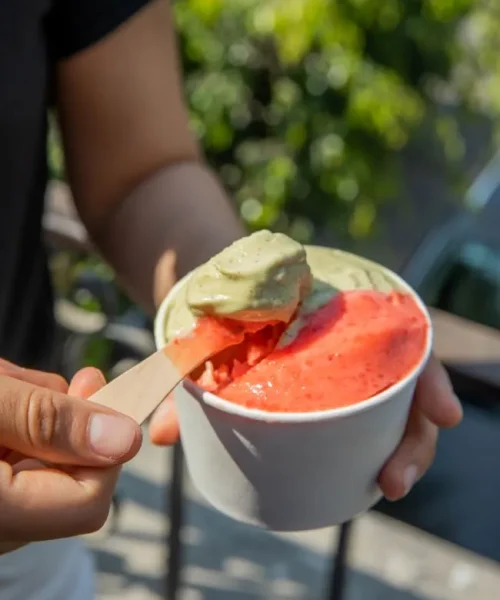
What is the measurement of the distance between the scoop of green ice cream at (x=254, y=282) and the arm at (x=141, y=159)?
0.28 meters

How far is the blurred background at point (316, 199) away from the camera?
1615 millimetres

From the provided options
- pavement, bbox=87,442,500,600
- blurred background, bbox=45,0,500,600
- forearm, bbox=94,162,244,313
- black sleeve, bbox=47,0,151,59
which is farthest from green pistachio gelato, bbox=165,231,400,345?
pavement, bbox=87,442,500,600

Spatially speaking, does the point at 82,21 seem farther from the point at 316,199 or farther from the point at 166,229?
the point at 316,199

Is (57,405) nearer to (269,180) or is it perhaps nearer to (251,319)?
(251,319)

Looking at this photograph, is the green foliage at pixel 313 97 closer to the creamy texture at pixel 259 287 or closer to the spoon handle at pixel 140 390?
the creamy texture at pixel 259 287

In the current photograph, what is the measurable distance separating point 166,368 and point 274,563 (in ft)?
3.85

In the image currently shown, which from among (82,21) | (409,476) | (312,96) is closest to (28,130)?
(82,21)

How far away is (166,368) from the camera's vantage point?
25.5 inches

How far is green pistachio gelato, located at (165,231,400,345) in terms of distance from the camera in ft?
2.22

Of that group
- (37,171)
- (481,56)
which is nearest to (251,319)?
(37,171)

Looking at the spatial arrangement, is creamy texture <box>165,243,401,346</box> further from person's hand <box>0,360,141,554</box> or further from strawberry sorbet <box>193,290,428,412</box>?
person's hand <box>0,360,141,554</box>

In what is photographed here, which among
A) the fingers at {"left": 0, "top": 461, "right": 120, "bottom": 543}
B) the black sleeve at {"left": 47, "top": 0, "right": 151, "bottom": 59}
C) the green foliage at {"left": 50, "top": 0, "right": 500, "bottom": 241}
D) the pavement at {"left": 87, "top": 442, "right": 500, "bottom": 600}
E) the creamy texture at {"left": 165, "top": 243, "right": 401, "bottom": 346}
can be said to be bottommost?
the pavement at {"left": 87, "top": 442, "right": 500, "bottom": 600}

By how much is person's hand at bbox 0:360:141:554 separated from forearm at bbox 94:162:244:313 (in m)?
0.38

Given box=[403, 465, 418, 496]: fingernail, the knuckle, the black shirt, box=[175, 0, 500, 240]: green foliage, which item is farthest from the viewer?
box=[175, 0, 500, 240]: green foliage
